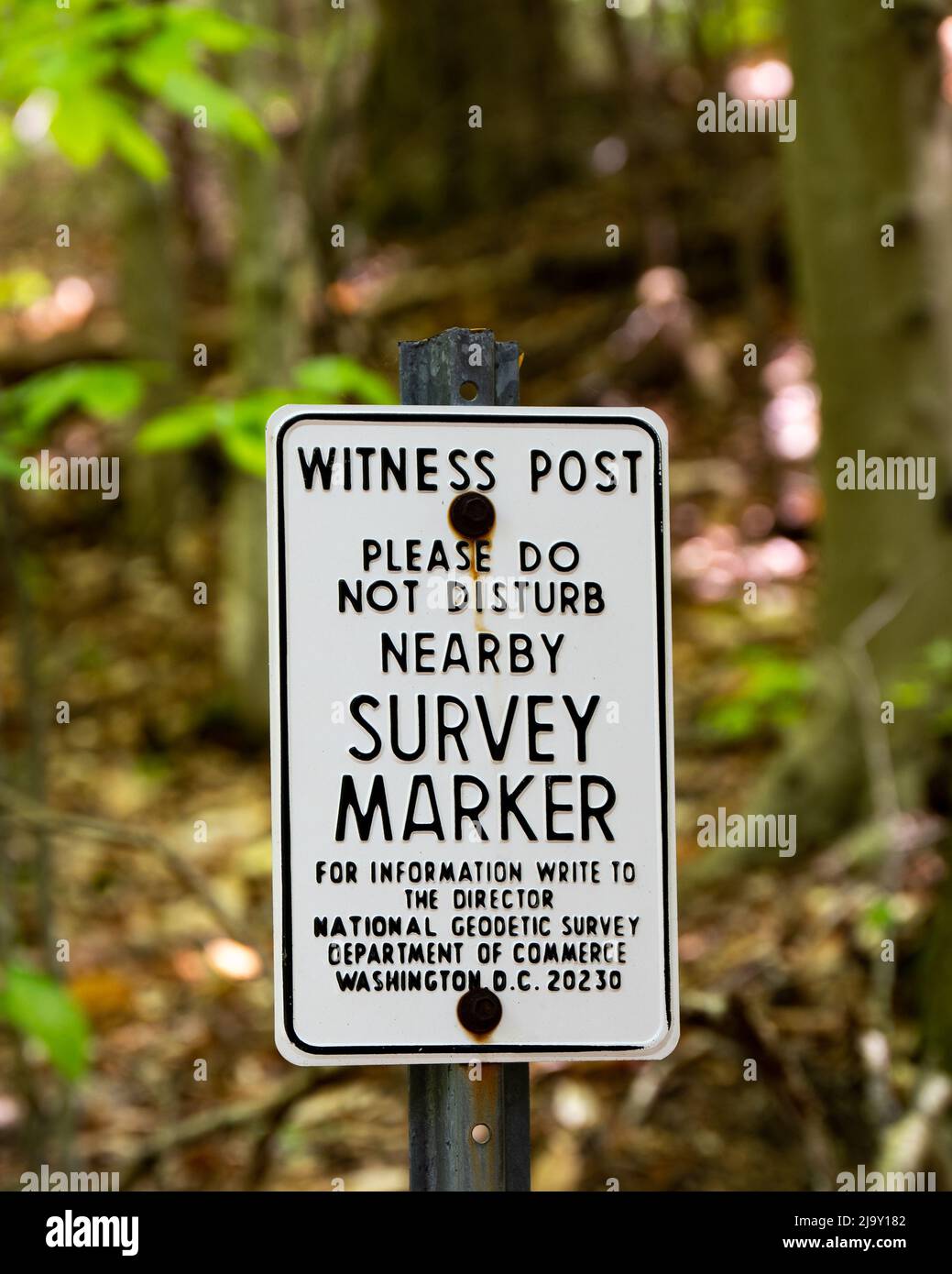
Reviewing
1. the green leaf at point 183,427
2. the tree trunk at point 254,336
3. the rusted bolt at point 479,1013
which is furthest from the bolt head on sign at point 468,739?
the tree trunk at point 254,336

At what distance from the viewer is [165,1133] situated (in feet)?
9.76

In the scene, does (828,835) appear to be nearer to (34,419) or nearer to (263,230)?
(34,419)

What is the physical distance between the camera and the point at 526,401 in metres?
7.55

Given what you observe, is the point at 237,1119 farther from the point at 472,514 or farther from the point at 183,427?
the point at 472,514

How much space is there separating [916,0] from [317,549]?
12.2 feet

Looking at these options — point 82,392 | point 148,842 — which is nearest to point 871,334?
point 82,392

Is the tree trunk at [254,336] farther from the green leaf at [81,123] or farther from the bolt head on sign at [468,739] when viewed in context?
the bolt head on sign at [468,739]

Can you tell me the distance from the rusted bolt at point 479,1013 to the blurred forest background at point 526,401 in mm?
1091

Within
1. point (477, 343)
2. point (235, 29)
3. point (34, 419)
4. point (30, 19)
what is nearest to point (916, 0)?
point (235, 29)

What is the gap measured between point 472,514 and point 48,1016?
50.9 inches

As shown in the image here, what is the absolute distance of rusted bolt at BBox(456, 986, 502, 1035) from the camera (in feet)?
4.53

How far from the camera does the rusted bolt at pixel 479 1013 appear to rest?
1.38 metres
